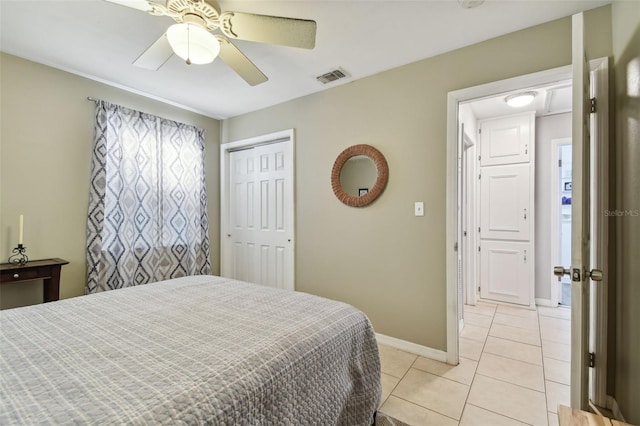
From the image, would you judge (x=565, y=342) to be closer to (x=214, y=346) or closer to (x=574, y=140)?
(x=574, y=140)

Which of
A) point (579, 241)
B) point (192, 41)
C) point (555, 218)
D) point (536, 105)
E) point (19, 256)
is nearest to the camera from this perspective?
point (579, 241)

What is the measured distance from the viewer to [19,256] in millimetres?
2281

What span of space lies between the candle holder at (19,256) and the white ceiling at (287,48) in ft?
5.16

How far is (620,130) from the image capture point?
1510mm

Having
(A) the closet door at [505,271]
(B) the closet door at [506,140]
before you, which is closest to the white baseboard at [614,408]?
(A) the closet door at [505,271]

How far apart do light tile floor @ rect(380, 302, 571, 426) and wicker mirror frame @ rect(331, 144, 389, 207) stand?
1348 mm

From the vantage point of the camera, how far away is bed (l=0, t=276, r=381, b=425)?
78cm

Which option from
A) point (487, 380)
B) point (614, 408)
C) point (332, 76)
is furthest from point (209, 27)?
point (614, 408)

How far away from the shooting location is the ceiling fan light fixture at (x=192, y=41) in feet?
4.81

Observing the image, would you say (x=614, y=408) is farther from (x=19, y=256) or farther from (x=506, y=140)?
(x=19, y=256)

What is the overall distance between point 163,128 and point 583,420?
12.7 ft

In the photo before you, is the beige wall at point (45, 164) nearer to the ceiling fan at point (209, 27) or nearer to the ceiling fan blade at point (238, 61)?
the ceiling fan at point (209, 27)

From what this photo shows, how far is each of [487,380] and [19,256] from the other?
3729mm

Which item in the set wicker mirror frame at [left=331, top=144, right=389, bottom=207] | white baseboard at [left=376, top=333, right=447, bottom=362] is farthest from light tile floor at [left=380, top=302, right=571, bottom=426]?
wicker mirror frame at [left=331, top=144, right=389, bottom=207]
